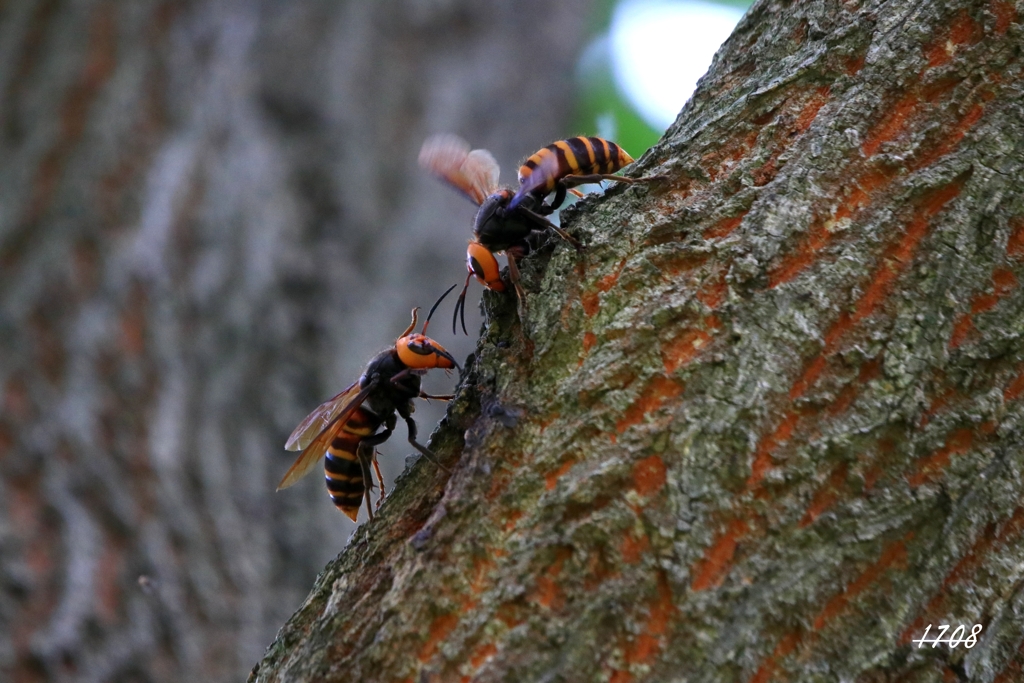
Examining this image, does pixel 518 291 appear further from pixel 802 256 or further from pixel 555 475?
pixel 802 256

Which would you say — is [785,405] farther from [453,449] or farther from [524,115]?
[524,115]

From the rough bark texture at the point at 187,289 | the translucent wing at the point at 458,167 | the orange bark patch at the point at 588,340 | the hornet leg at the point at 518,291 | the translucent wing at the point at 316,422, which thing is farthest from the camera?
the rough bark texture at the point at 187,289

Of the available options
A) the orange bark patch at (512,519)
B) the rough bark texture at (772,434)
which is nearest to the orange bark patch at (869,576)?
the rough bark texture at (772,434)

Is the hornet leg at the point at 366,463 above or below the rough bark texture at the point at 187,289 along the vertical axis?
below

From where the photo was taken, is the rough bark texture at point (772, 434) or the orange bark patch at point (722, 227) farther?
the orange bark patch at point (722, 227)

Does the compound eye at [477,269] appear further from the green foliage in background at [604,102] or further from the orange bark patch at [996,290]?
the green foliage in background at [604,102]

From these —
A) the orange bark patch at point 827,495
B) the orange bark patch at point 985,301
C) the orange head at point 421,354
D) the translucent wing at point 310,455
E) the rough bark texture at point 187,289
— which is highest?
the rough bark texture at point 187,289

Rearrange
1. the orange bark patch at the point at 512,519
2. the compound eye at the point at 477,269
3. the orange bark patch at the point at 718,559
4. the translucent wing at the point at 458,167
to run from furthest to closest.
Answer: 1. the translucent wing at the point at 458,167
2. the compound eye at the point at 477,269
3. the orange bark patch at the point at 512,519
4. the orange bark patch at the point at 718,559

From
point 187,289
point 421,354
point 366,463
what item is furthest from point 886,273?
point 187,289
